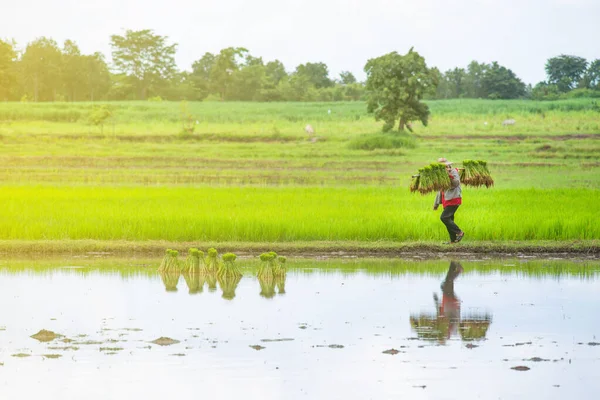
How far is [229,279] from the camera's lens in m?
13.1

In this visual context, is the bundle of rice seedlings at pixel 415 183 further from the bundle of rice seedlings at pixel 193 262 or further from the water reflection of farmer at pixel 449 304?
the bundle of rice seedlings at pixel 193 262

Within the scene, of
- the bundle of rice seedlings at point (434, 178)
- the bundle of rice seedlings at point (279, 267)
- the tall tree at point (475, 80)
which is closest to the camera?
the bundle of rice seedlings at point (279, 267)

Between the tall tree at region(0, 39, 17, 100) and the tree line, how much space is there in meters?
0.56

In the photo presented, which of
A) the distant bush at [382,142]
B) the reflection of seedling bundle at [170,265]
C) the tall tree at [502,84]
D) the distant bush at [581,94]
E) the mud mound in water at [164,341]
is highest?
the tall tree at [502,84]

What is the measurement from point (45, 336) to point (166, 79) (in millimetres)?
85241

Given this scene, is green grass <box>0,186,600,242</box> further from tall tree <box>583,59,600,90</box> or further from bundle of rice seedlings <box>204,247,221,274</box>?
tall tree <box>583,59,600,90</box>

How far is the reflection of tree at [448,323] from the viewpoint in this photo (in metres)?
9.56

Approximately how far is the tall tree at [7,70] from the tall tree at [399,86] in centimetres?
3975

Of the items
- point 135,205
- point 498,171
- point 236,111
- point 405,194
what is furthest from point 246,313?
point 236,111

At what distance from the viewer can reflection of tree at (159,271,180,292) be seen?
494 inches

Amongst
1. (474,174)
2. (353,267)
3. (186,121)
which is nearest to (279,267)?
(353,267)

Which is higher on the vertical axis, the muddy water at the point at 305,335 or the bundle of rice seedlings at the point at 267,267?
the bundle of rice seedlings at the point at 267,267

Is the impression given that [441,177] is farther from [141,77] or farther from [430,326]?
[141,77]

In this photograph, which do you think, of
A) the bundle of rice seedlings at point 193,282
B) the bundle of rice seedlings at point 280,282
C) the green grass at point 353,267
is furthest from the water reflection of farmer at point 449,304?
the bundle of rice seedlings at point 193,282
